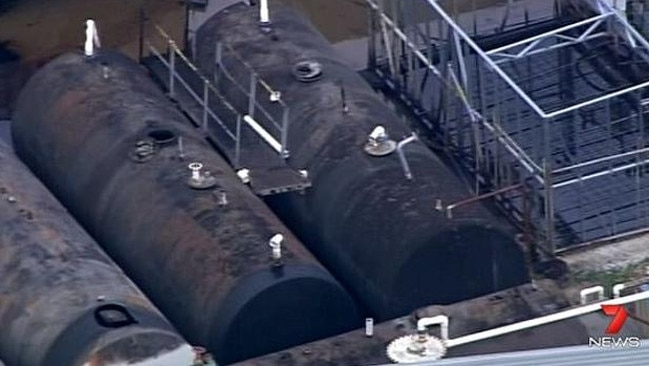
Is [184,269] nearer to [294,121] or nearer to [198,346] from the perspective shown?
[198,346]

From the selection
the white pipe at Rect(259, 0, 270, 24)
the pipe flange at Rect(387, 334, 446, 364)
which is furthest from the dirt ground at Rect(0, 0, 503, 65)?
the pipe flange at Rect(387, 334, 446, 364)

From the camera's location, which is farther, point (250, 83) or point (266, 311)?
point (250, 83)

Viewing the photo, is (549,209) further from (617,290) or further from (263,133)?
(263,133)

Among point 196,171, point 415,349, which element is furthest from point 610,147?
point 415,349

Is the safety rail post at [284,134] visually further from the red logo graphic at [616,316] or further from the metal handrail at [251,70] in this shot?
the red logo graphic at [616,316]

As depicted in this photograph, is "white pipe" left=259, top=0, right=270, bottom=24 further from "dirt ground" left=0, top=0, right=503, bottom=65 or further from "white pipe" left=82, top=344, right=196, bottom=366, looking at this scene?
"white pipe" left=82, top=344, right=196, bottom=366

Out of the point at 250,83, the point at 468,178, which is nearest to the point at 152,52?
the point at 250,83
